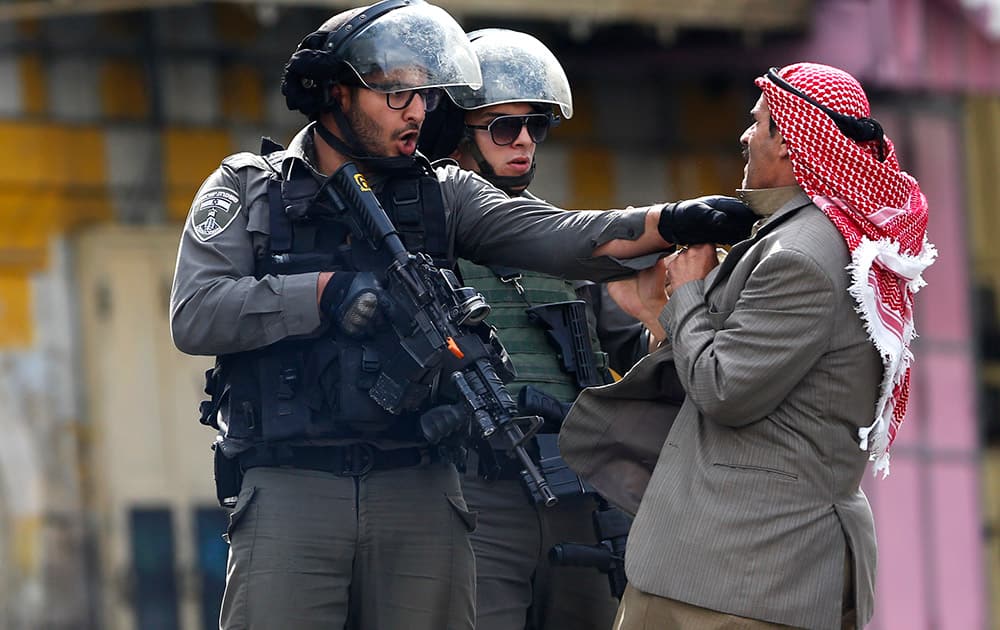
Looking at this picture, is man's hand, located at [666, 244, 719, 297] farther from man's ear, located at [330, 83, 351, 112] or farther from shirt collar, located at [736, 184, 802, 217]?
man's ear, located at [330, 83, 351, 112]

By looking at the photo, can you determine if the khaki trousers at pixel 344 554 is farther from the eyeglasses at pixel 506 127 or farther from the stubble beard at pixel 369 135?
the eyeglasses at pixel 506 127

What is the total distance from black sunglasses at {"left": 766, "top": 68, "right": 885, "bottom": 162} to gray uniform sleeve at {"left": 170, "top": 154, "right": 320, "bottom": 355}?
1041mm

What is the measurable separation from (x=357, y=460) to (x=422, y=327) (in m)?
0.32

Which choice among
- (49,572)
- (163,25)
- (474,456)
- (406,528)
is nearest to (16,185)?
(163,25)

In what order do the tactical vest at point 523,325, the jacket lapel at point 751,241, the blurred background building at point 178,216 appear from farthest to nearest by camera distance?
the blurred background building at point 178,216 → the tactical vest at point 523,325 → the jacket lapel at point 751,241

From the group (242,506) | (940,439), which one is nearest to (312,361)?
(242,506)

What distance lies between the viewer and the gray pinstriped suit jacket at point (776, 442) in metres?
3.62

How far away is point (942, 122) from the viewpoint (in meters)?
9.73

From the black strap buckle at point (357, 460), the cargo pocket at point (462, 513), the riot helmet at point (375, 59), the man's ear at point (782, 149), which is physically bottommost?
the cargo pocket at point (462, 513)

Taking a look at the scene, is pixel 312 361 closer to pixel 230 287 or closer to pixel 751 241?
pixel 230 287

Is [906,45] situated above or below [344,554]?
above

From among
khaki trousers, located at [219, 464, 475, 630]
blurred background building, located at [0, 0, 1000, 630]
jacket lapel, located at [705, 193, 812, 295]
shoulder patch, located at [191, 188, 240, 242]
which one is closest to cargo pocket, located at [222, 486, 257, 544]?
khaki trousers, located at [219, 464, 475, 630]

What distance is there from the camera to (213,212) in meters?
3.92

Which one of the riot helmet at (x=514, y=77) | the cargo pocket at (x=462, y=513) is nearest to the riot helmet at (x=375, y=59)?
the riot helmet at (x=514, y=77)
